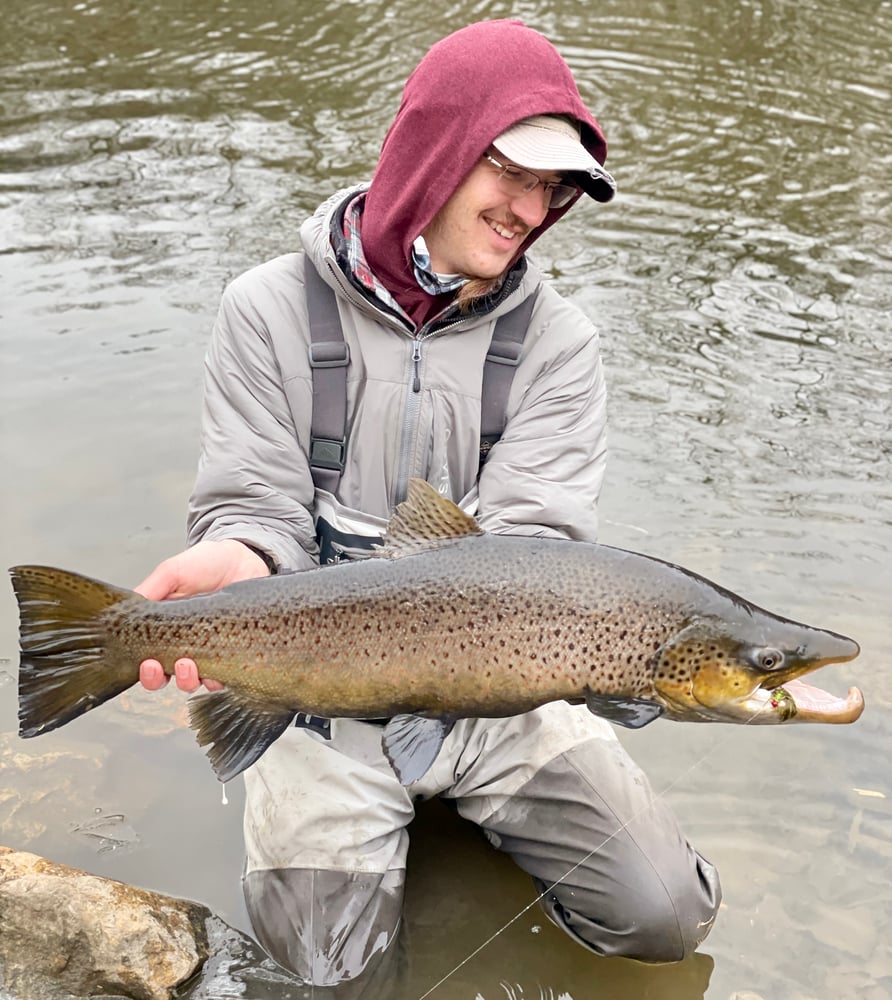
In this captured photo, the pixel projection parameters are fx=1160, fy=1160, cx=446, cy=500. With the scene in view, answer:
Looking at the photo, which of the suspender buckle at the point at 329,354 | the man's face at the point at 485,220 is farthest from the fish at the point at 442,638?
the man's face at the point at 485,220

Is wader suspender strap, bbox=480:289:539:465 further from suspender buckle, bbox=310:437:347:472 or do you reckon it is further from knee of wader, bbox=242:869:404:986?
knee of wader, bbox=242:869:404:986

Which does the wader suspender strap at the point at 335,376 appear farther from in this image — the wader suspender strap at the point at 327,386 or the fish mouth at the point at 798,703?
the fish mouth at the point at 798,703

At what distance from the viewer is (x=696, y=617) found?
2926mm

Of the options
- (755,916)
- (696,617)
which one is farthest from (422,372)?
(755,916)

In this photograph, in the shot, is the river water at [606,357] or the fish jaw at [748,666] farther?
the river water at [606,357]

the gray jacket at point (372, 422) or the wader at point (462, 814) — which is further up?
the gray jacket at point (372, 422)

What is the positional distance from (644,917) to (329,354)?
6.31ft

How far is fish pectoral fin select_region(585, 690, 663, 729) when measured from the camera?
9.64ft

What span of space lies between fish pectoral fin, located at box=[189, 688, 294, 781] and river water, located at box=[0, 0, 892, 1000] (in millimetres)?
764

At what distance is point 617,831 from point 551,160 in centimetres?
198

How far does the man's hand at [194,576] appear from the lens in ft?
9.87

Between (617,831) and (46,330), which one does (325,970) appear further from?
(46,330)

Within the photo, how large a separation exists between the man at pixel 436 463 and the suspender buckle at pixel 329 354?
0.02 meters

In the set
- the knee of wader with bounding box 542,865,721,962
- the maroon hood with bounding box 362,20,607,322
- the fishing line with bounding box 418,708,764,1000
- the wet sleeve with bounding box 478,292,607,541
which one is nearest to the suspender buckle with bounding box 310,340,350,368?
the maroon hood with bounding box 362,20,607,322
